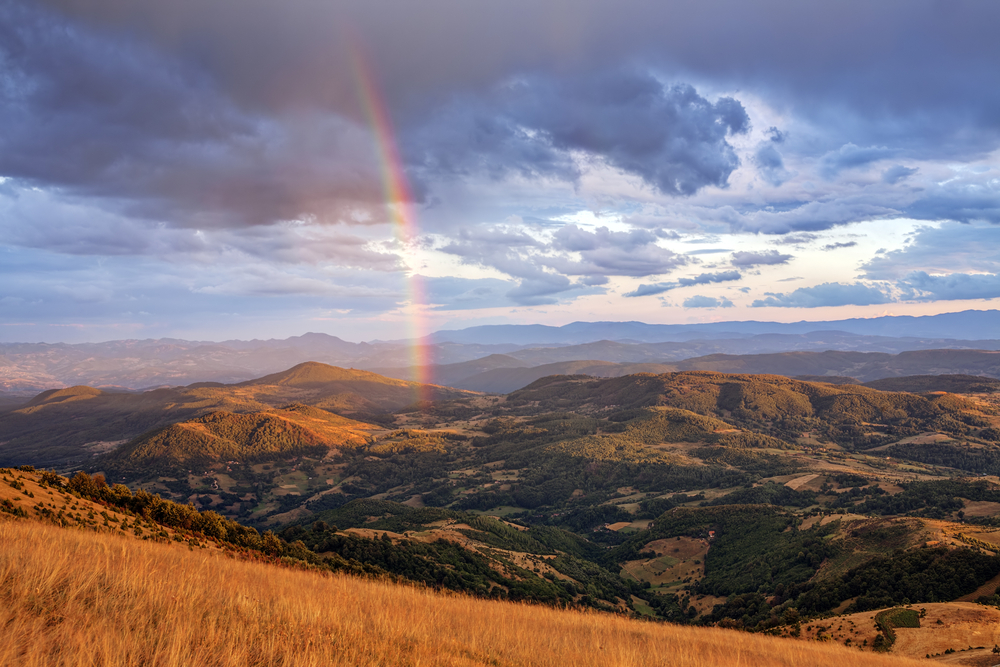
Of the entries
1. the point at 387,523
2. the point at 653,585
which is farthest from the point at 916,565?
the point at 387,523

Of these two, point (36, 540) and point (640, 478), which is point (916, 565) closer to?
point (36, 540)

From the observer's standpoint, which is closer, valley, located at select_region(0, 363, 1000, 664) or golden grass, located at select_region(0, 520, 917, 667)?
golden grass, located at select_region(0, 520, 917, 667)

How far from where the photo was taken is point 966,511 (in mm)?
87438

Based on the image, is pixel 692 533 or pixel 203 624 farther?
pixel 692 533

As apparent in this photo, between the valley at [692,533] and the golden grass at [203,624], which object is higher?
the golden grass at [203,624]

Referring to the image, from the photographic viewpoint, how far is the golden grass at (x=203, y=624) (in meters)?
5.56

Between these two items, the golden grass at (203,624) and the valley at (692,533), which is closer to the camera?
the golden grass at (203,624)

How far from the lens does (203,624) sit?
22.0 feet

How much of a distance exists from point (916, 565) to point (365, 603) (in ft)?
197

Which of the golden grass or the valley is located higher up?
the golden grass

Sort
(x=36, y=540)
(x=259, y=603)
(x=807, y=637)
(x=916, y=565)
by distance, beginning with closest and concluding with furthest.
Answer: (x=259, y=603) → (x=36, y=540) → (x=807, y=637) → (x=916, y=565)

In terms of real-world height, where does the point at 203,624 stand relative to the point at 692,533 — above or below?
above

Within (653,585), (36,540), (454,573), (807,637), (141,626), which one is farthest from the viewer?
(653,585)

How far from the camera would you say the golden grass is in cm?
556
